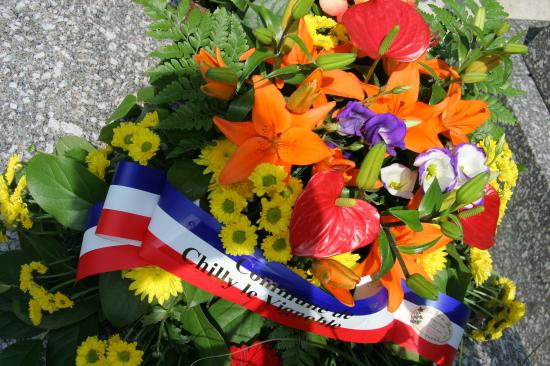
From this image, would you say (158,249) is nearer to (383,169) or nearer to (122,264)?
(122,264)

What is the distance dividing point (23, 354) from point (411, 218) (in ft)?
3.12

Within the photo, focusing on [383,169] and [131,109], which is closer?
[383,169]

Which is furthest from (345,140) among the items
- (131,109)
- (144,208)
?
(131,109)

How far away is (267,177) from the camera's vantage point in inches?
38.0

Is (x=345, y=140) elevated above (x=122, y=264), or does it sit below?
above

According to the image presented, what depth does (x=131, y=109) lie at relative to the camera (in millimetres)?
1362

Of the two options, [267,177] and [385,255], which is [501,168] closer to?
[385,255]

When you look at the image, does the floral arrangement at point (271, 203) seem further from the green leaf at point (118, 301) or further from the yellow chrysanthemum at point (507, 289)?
the yellow chrysanthemum at point (507, 289)

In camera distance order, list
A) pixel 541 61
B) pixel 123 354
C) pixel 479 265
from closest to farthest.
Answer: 1. pixel 123 354
2. pixel 479 265
3. pixel 541 61

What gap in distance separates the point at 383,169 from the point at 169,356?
66 centimetres

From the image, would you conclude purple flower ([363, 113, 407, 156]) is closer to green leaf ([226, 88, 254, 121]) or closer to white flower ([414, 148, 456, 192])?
white flower ([414, 148, 456, 192])

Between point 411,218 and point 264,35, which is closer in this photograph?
point 411,218

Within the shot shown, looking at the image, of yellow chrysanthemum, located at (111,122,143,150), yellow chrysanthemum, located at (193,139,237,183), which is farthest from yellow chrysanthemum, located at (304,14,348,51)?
yellow chrysanthemum, located at (111,122,143,150)

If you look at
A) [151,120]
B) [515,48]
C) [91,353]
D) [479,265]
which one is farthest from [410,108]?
[91,353]
